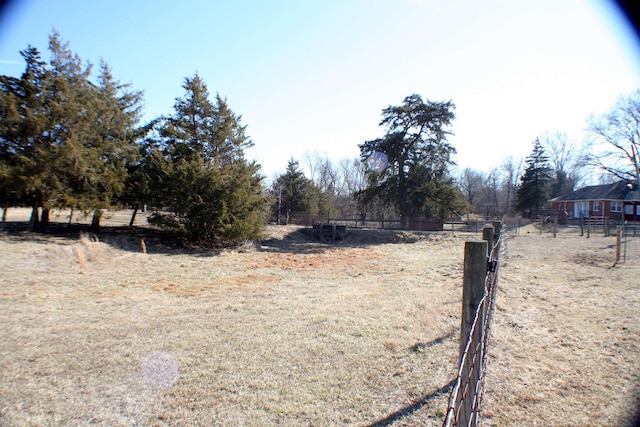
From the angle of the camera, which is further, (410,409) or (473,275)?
(410,409)

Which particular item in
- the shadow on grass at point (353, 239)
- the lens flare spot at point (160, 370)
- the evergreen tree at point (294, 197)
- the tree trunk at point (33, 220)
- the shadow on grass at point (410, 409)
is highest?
the evergreen tree at point (294, 197)

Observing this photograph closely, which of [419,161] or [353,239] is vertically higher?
[419,161]

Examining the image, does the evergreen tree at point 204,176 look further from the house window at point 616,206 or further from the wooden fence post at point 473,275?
the house window at point 616,206

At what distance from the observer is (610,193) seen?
1513 inches

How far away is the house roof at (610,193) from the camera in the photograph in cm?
3694

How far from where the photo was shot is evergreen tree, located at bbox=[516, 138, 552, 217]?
43.7 meters

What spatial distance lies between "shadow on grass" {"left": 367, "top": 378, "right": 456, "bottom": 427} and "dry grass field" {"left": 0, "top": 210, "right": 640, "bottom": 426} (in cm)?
2

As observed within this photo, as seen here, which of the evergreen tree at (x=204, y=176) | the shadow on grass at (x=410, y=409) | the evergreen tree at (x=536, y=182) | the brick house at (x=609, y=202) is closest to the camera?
the shadow on grass at (x=410, y=409)

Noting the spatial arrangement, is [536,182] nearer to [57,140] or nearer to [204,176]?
[204,176]

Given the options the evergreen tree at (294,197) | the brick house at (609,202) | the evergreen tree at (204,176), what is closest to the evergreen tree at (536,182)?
the brick house at (609,202)

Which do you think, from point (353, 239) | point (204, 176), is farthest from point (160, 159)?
point (353, 239)

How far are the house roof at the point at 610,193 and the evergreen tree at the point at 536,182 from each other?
10.8 feet

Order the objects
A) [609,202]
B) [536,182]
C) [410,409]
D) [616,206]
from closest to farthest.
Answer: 1. [410,409]
2. [616,206]
3. [609,202]
4. [536,182]

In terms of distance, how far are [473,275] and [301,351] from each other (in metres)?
2.87
